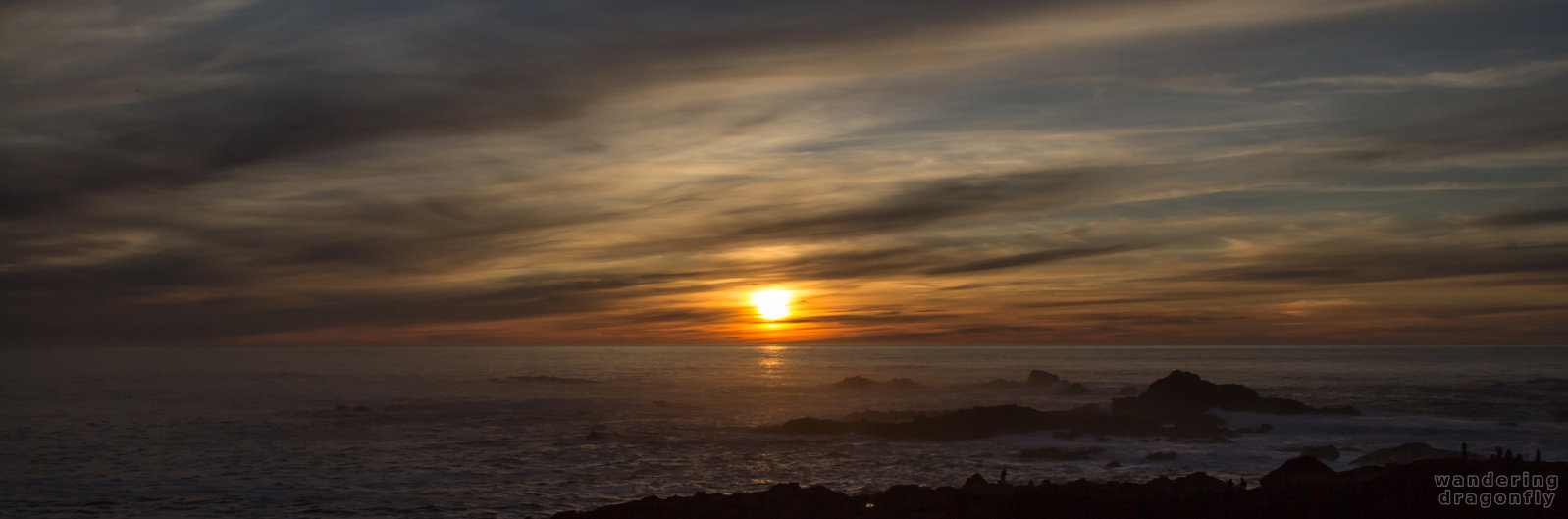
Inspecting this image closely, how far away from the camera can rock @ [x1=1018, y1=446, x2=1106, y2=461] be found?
38594 mm

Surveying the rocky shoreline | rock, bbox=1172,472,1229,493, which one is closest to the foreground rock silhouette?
rock, bbox=1172,472,1229,493

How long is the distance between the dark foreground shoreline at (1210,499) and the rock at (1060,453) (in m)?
14.5

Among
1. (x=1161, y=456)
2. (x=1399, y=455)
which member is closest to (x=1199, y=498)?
(x=1161, y=456)

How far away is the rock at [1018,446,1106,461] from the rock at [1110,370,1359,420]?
13590mm

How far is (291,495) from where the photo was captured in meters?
31.7

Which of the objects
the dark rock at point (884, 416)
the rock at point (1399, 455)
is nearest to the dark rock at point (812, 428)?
the dark rock at point (884, 416)

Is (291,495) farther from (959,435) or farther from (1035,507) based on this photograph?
(959,435)

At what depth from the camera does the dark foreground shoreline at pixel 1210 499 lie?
20.3m

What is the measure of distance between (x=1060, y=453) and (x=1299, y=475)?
49.7ft

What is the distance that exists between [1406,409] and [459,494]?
6299cm

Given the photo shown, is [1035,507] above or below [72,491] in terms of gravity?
above

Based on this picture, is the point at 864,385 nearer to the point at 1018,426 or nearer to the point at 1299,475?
the point at 1018,426

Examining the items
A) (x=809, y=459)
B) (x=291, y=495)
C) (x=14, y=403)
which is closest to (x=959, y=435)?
(x=809, y=459)

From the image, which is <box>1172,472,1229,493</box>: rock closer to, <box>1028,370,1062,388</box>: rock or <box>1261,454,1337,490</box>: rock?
<box>1261,454,1337,490</box>: rock
